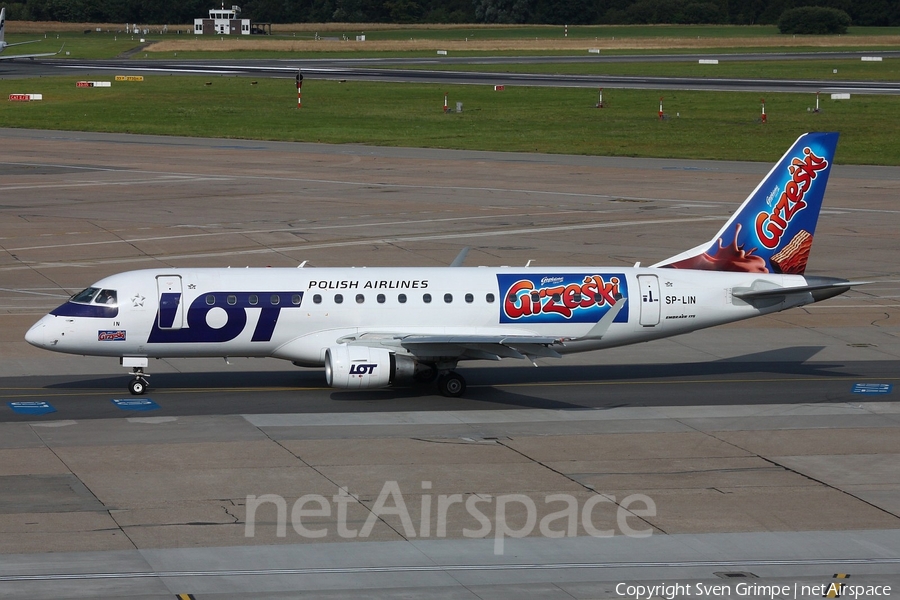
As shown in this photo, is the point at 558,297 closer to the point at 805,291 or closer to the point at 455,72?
the point at 805,291

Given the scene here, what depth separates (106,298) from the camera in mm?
32375

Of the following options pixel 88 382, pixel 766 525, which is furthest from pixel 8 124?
pixel 766 525

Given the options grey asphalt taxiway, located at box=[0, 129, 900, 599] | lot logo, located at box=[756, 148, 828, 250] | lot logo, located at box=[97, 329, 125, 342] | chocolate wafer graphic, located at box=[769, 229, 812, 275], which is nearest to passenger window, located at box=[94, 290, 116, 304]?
lot logo, located at box=[97, 329, 125, 342]

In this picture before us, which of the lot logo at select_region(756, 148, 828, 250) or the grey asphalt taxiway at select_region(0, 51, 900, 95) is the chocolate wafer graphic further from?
the grey asphalt taxiway at select_region(0, 51, 900, 95)

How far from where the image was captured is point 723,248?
36.2 meters

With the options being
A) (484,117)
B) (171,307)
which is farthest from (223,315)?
(484,117)

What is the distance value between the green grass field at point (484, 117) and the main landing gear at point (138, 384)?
203 ft

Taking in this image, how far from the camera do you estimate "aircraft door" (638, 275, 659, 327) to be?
34125 millimetres

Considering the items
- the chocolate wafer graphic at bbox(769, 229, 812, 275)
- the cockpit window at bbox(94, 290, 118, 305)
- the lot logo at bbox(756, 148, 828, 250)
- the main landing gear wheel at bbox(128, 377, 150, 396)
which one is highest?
the lot logo at bbox(756, 148, 828, 250)

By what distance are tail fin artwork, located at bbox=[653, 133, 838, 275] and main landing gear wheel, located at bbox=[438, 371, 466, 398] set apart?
7.51 m

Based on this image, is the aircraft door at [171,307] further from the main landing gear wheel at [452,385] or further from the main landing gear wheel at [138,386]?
the main landing gear wheel at [452,385]

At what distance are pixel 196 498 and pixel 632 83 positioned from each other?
4663 inches

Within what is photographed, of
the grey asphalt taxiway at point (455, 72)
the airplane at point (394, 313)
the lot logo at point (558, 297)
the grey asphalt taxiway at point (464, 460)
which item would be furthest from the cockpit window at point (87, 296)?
the grey asphalt taxiway at point (455, 72)

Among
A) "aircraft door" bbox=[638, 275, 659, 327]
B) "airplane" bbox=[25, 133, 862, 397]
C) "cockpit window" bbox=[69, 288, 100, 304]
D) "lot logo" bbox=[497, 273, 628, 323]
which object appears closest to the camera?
"airplane" bbox=[25, 133, 862, 397]
